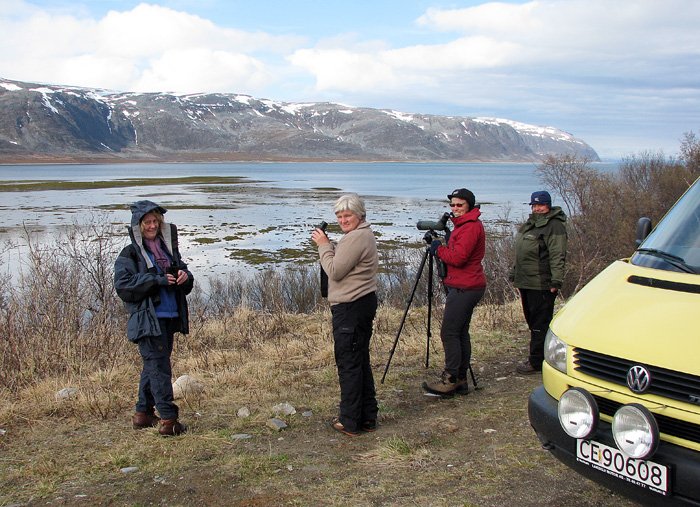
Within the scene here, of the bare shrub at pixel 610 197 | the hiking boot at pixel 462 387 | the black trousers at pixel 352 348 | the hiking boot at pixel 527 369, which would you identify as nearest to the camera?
the black trousers at pixel 352 348

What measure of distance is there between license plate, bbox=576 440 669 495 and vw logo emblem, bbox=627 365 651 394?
0.33 m

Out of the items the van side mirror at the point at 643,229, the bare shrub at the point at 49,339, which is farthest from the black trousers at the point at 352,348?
the bare shrub at the point at 49,339

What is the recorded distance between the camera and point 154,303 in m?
5.24

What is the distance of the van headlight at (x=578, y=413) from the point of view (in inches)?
133

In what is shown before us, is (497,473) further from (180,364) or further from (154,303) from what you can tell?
(180,364)

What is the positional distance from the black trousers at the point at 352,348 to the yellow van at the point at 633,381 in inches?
64.9

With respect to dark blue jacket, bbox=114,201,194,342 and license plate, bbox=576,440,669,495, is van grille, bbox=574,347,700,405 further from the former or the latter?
dark blue jacket, bbox=114,201,194,342

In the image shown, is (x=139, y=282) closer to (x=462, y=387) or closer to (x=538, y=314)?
(x=462, y=387)

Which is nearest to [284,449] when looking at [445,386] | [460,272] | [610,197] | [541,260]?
[445,386]

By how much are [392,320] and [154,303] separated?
22.0 feet

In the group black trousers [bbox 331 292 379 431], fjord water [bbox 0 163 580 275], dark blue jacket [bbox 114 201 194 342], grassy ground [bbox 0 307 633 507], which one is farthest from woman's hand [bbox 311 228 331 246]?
fjord water [bbox 0 163 580 275]

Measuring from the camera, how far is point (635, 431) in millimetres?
3156

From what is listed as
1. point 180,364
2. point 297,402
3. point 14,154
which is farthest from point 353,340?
point 14,154

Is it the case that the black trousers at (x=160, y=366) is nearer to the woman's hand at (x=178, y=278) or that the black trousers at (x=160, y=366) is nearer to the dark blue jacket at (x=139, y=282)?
the dark blue jacket at (x=139, y=282)
